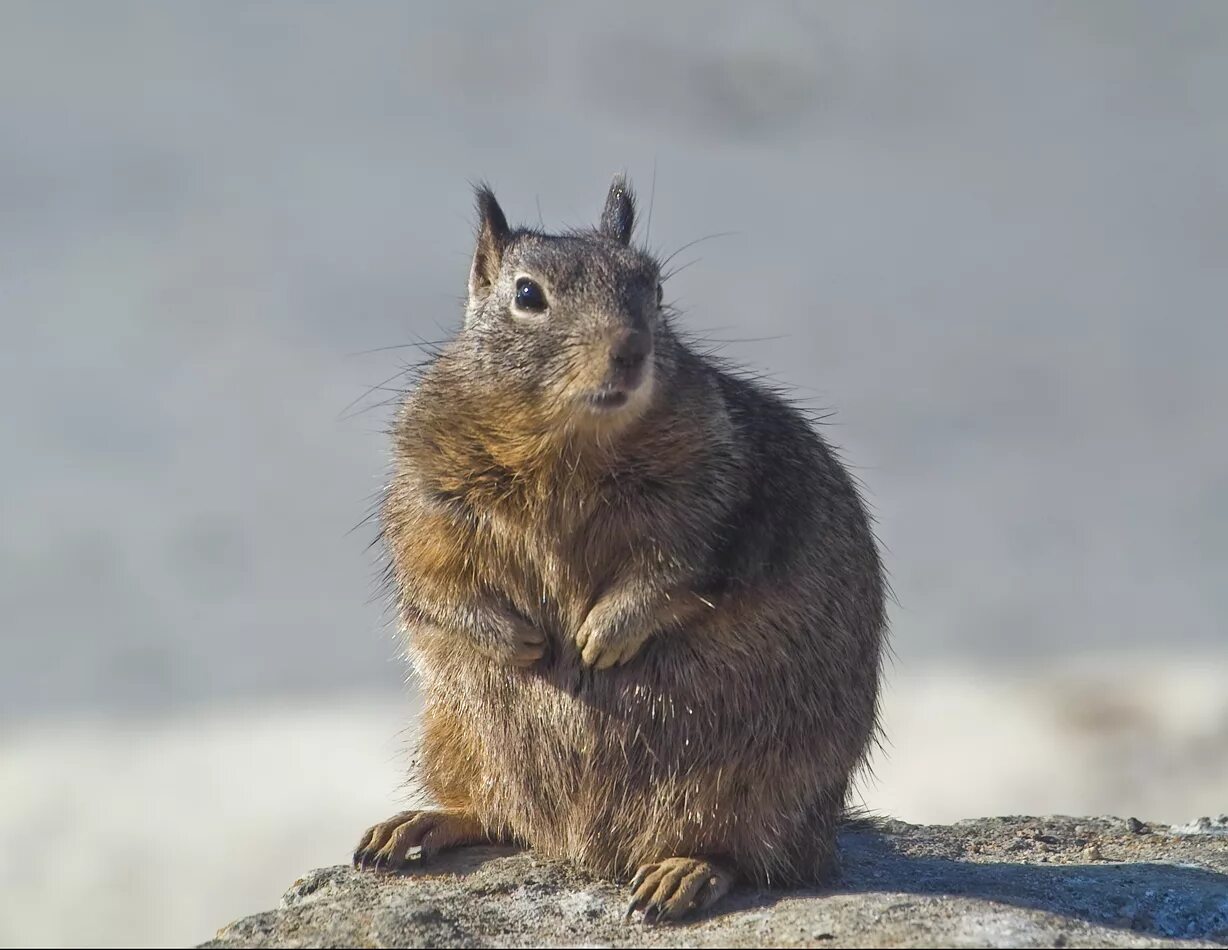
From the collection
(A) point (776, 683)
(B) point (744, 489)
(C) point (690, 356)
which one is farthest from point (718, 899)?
(C) point (690, 356)

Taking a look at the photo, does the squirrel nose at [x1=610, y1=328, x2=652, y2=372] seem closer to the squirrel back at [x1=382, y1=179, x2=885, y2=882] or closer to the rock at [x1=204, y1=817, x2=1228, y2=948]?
the squirrel back at [x1=382, y1=179, x2=885, y2=882]

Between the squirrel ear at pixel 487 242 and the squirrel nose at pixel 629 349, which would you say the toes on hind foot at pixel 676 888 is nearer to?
the squirrel nose at pixel 629 349

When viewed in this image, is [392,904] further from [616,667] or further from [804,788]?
[804,788]

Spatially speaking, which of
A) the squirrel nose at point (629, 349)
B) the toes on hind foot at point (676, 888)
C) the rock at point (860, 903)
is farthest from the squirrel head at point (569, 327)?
the rock at point (860, 903)

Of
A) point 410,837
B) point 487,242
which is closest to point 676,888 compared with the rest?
point 410,837

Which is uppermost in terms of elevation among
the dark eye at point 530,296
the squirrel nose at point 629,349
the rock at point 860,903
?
the dark eye at point 530,296

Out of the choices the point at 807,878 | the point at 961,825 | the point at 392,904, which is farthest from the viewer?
the point at 961,825

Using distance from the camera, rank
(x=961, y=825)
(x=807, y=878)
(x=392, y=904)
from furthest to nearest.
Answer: (x=961, y=825)
(x=807, y=878)
(x=392, y=904)
